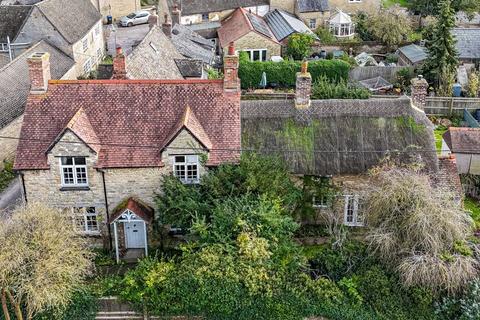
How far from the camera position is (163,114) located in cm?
3097

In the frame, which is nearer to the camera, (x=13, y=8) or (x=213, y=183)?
(x=213, y=183)

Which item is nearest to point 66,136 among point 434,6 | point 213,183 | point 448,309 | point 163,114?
point 163,114

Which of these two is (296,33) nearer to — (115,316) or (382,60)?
(382,60)

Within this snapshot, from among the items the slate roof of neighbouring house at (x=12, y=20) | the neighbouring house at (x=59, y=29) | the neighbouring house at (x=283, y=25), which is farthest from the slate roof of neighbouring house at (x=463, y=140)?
the slate roof of neighbouring house at (x=12, y=20)

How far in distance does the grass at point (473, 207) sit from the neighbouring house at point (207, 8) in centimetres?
4111

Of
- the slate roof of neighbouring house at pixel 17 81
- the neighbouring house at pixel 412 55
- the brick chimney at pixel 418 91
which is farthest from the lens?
the neighbouring house at pixel 412 55

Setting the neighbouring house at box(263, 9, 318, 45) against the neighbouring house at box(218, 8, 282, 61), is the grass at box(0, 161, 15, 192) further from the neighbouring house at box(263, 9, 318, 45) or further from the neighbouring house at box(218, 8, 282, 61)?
the neighbouring house at box(263, 9, 318, 45)

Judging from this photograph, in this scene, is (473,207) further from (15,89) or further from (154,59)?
(15,89)

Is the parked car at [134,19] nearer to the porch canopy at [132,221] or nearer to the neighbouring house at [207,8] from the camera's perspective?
the neighbouring house at [207,8]

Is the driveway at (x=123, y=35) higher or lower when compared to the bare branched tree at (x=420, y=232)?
higher

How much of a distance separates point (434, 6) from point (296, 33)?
2236 centimetres

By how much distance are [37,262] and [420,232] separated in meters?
17.0

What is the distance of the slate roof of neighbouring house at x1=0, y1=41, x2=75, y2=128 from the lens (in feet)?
139

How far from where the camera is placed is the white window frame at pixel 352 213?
3238cm
